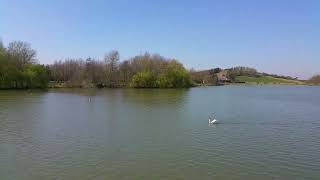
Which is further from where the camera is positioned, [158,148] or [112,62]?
[112,62]

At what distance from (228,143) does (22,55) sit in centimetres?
8156

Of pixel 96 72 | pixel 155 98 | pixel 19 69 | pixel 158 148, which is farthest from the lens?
pixel 96 72

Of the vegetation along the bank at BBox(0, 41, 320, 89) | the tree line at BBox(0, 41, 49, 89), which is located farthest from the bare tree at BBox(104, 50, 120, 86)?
the tree line at BBox(0, 41, 49, 89)

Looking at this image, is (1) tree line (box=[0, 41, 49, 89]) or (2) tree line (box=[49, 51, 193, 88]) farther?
(2) tree line (box=[49, 51, 193, 88])

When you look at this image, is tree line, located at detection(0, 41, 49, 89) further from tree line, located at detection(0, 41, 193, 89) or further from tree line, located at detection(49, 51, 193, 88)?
tree line, located at detection(49, 51, 193, 88)

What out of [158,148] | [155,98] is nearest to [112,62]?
[155,98]

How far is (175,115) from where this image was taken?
123 feet

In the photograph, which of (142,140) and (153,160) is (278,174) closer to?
(153,160)

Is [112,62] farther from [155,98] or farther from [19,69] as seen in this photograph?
[155,98]

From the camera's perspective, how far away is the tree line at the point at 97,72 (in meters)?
85.6

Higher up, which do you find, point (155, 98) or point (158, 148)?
point (155, 98)

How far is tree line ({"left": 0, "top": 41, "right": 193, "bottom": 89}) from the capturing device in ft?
281

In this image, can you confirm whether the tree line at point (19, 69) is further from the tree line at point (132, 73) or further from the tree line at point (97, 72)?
the tree line at point (132, 73)

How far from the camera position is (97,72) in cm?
11662
